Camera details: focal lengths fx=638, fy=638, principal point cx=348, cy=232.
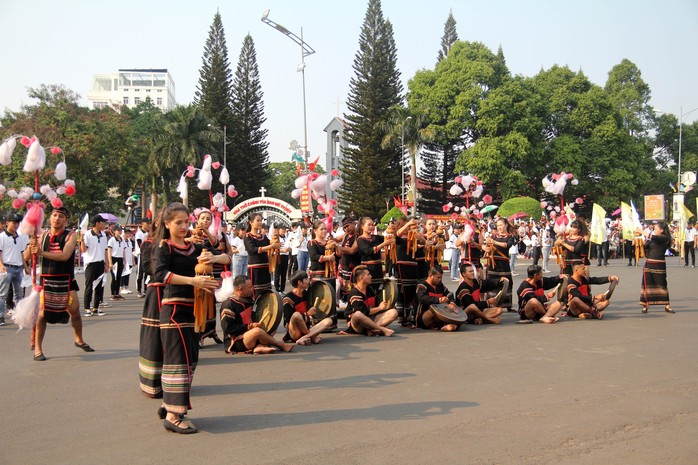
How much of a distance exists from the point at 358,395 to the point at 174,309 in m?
2.10

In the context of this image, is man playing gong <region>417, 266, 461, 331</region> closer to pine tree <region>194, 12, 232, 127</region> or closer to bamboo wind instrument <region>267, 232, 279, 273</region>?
bamboo wind instrument <region>267, 232, 279, 273</region>

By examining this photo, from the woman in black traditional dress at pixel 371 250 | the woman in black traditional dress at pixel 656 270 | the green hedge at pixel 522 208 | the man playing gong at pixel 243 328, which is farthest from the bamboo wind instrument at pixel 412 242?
the green hedge at pixel 522 208

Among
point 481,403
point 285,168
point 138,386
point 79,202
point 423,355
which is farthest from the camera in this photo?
point 285,168

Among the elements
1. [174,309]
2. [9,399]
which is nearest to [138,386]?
[9,399]

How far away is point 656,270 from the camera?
40.3 feet

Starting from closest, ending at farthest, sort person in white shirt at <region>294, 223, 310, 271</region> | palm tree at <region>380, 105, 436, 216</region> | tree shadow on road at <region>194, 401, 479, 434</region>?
tree shadow on road at <region>194, 401, 479, 434</region> < person in white shirt at <region>294, 223, 310, 271</region> < palm tree at <region>380, 105, 436, 216</region>

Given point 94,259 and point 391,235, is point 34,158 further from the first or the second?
point 391,235

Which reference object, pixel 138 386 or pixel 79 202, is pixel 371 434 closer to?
pixel 138 386

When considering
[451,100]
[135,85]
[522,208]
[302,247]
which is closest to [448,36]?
[451,100]

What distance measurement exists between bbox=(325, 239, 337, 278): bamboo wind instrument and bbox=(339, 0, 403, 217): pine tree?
3706 centimetres

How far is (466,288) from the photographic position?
447 inches

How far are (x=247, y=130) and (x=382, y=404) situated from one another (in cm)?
Result: 5191

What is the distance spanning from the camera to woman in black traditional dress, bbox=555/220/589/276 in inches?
483

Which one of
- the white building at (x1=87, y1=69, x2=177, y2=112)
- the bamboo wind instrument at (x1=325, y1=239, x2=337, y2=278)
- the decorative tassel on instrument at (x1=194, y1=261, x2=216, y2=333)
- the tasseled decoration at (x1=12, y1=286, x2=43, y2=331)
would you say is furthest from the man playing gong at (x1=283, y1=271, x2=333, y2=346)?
the white building at (x1=87, y1=69, x2=177, y2=112)
